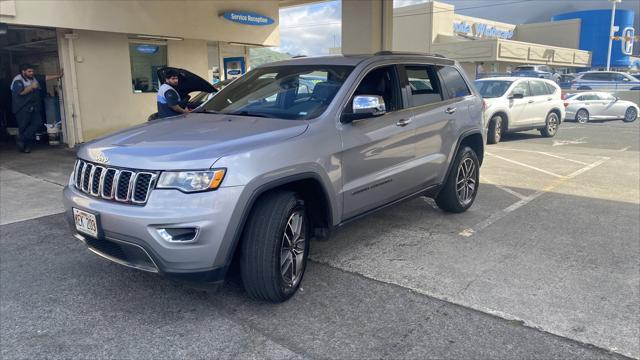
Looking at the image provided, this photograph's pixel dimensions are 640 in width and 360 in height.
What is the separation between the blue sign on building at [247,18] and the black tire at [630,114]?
14266 millimetres

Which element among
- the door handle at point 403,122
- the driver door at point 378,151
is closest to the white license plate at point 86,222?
the driver door at point 378,151

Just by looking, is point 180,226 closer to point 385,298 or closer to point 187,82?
point 385,298

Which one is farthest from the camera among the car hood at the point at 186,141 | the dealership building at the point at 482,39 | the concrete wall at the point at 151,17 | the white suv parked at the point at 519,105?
the dealership building at the point at 482,39

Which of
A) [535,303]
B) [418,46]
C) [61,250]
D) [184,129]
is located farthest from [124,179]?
[418,46]

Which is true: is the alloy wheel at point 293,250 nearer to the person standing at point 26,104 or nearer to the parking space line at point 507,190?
the parking space line at point 507,190

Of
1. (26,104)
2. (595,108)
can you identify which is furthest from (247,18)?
(595,108)

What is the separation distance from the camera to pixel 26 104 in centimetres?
1081

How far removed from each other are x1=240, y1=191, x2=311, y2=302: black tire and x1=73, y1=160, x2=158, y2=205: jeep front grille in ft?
2.37

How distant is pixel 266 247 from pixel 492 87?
11477 millimetres

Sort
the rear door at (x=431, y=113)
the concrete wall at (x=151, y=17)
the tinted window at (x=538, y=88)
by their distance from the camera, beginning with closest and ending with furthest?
the rear door at (x=431, y=113) → the concrete wall at (x=151, y=17) → the tinted window at (x=538, y=88)

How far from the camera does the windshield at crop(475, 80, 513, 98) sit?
43.2ft

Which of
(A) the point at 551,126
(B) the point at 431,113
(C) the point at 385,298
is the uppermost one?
(B) the point at 431,113

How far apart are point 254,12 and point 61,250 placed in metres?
11.8

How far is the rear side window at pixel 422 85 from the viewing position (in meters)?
5.30
